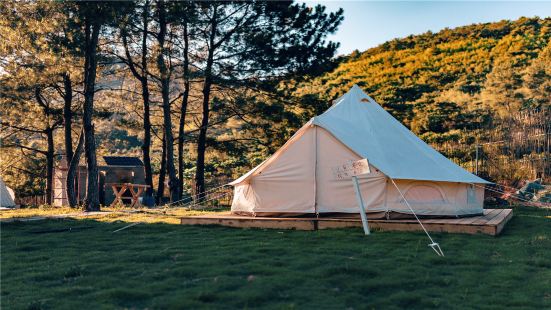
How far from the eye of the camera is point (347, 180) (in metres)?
10.5

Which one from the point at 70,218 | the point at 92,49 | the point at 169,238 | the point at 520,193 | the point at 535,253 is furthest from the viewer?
the point at 92,49

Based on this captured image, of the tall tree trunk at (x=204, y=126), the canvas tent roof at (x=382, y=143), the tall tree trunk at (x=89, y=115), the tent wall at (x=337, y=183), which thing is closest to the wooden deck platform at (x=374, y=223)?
the tent wall at (x=337, y=183)

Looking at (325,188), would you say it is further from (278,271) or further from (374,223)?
(278,271)

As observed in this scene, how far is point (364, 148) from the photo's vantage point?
10.8 m

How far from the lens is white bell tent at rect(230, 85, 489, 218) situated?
34.1ft

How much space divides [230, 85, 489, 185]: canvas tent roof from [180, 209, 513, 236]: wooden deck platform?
0.92 metres

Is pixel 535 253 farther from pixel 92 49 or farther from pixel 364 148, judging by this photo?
pixel 92 49

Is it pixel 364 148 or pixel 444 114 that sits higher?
pixel 444 114

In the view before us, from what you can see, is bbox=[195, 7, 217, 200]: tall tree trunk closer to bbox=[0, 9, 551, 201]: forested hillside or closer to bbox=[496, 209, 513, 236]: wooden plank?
bbox=[0, 9, 551, 201]: forested hillside

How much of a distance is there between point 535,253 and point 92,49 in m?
13.5

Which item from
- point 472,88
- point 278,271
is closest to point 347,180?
point 278,271

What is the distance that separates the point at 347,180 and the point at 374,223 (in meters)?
1.12

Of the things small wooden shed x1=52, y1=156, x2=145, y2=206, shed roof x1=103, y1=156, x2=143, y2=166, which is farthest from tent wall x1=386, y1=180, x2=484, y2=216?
shed roof x1=103, y1=156, x2=143, y2=166

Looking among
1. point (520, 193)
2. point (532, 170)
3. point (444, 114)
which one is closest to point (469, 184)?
point (520, 193)
